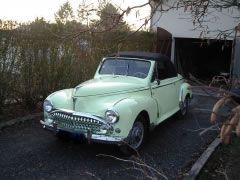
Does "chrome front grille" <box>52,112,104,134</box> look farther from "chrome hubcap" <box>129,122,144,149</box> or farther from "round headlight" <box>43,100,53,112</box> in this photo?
"chrome hubcap" <box>129,122,144,149</box>

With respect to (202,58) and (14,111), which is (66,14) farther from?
(202,58)

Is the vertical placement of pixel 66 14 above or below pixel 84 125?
above

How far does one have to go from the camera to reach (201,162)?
6227mm

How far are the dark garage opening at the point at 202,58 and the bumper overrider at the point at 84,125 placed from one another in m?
12.3

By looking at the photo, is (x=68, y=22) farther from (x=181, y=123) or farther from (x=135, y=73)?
(x=181, y=123)

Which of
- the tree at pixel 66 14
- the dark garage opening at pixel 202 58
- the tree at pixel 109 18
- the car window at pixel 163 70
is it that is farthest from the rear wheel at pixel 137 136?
the dark garage opening at pixel 202 58

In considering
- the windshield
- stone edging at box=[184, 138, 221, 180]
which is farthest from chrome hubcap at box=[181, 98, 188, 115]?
stone edging at box=[184, 138, 221, 180]

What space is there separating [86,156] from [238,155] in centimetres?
256

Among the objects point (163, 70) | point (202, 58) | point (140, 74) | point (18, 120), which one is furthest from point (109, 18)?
point (202, 58)

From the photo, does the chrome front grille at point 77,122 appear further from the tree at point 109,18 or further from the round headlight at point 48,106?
the tree at point 109,18

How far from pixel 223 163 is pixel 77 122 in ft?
7.97

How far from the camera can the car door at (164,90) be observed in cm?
781

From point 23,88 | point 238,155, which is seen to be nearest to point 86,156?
point 238,155

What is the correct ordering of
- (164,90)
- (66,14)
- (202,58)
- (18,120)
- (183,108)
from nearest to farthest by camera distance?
(164,90), (18,120), (183,108), (66,14), (202,58)
